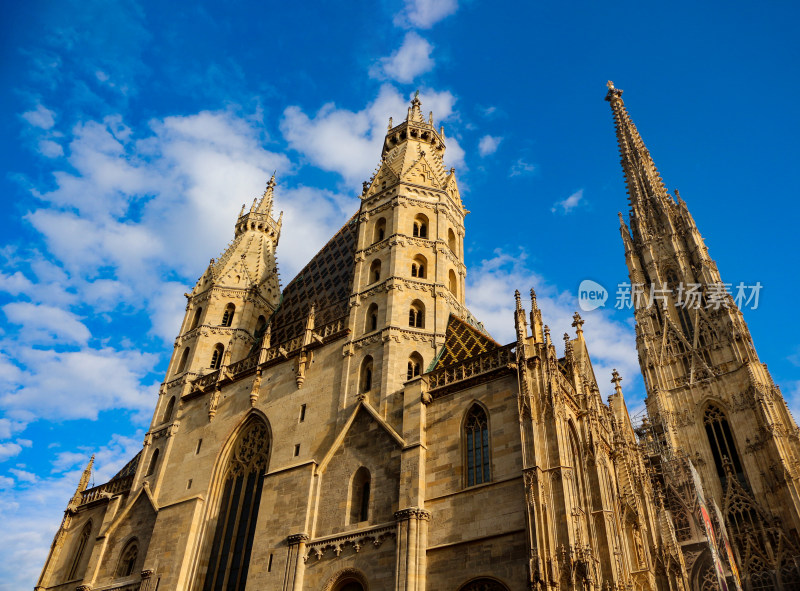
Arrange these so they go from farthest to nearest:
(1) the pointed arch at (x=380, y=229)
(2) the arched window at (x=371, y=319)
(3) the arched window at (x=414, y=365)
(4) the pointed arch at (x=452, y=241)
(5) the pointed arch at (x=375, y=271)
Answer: (4) the pointed arch at (x=452, y=241)
(1) the pointed arch at (x=380, y=229)
(5) the pointed arch at (x=375, y=271)
(2) the arched window at (x=371, y=319)
(3) the arched window at (x=414, y=365)

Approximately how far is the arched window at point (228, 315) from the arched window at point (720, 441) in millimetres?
30849

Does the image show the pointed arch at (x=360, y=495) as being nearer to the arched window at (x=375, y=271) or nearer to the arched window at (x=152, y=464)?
the arched window at (x=375, y=271)

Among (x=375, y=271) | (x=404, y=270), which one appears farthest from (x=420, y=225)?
(x=404, y=270)

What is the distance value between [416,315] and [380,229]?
5.34m

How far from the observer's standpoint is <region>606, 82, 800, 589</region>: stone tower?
35.0 metres

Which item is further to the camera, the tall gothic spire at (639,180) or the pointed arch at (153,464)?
the tall gothic spire at (639,180)

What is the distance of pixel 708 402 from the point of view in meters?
42.8

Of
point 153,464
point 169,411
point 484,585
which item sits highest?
point 169,411

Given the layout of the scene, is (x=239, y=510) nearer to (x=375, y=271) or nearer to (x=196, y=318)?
(x=375, y=271)

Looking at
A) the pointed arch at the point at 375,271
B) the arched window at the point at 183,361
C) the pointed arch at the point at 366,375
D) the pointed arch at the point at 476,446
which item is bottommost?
the pointed arch at the point at 476,446

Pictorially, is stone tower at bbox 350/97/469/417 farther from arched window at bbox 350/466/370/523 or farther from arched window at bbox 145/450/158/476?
arched window at bbox 145/450/158/476

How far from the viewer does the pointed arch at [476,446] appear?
18.0m

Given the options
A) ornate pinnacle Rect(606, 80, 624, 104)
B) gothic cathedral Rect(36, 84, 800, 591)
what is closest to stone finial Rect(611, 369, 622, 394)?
gothic cathedral Rect(36, 84, 800, 591)

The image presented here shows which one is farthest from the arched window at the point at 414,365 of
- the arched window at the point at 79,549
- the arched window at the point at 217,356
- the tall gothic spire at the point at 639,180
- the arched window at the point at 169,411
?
the tall gothic spire at the point at 639,180
